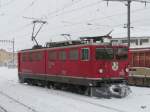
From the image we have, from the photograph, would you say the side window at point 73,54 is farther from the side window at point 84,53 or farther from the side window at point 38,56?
the side window at point 38,56

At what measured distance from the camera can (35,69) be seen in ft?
86.9

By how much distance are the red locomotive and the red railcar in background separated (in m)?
5.52

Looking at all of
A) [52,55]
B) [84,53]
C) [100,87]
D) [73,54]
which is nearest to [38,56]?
[52,55]

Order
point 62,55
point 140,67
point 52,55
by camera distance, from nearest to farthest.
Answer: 1. point 62,55
2. point 52,55
3. point 140,67

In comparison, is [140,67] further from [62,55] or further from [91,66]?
[91,66]

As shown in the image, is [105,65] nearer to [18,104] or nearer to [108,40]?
[108,40]

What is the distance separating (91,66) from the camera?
1883 centimetres

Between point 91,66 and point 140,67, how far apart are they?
773cm

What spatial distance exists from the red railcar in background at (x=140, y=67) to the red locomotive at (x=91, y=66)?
5.52 meters

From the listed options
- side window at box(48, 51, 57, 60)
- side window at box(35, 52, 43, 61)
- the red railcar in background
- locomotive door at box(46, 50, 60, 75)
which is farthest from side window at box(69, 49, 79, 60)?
the red railcar in background

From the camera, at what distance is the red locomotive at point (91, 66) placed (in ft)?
61.5

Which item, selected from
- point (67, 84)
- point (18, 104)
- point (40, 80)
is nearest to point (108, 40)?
point (67, 84)

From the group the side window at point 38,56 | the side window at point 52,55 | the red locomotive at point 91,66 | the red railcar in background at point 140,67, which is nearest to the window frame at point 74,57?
the red locomotive at point 91,66

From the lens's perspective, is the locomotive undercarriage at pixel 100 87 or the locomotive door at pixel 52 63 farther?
the locomotive door at pixel 52 63
